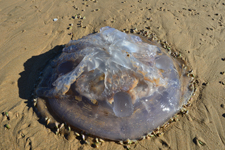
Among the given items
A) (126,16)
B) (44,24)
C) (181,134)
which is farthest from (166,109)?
(44,24)

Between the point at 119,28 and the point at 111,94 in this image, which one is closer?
the point at 111,94

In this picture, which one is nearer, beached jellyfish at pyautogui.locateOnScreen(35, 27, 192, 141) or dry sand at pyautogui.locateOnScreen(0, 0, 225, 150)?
beached jellyfish at pyautogui.locateOnScreen(35, 27, 192, 141)

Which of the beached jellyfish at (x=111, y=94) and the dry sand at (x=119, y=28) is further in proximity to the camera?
the dry sand at (x=119, y=28)
